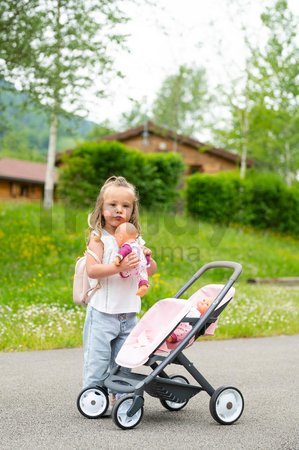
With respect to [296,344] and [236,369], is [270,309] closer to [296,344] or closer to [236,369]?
[296,344]

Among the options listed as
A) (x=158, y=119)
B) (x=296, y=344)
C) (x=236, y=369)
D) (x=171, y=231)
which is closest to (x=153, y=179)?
(x=171, y=231)

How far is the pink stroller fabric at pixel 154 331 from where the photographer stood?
487 centimetres

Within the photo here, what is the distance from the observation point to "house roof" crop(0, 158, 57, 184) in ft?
138

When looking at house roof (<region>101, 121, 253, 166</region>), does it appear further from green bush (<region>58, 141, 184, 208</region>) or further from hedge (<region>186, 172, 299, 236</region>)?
green bush (<region>58, 141, 184, 208</region>)

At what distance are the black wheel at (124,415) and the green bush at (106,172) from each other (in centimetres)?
1808

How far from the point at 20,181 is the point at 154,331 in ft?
127

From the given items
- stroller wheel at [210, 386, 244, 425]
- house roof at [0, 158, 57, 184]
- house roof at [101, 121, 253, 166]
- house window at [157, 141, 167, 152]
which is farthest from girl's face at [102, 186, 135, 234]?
house roof at [0, 158, 57, 184]

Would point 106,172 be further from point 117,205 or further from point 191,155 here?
point 117,205

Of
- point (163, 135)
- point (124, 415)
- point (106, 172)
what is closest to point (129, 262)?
point (124, 415)

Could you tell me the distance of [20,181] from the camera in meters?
43.0

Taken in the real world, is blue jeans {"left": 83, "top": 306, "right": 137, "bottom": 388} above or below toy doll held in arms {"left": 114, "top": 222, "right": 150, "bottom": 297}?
below

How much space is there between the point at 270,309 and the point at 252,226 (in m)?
15.9

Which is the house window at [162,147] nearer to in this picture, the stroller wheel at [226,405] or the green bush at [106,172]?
the green bush at [106,172]

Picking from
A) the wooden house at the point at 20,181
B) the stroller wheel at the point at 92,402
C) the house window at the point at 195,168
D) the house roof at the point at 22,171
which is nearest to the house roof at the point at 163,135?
the house window at the point at 195,168
